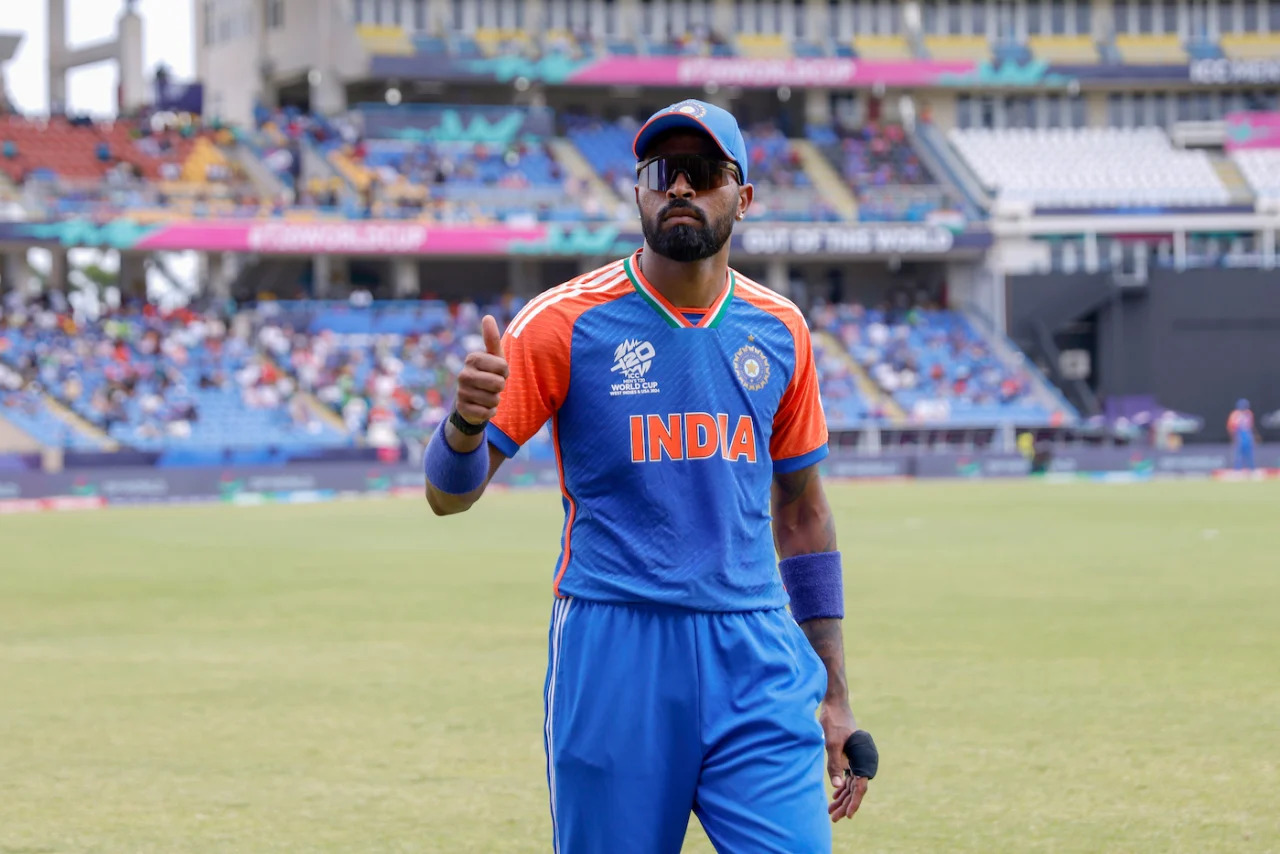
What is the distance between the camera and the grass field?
26.7 feet

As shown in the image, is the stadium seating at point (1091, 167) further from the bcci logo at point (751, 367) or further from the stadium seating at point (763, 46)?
the bcci logo at point (751, 367)

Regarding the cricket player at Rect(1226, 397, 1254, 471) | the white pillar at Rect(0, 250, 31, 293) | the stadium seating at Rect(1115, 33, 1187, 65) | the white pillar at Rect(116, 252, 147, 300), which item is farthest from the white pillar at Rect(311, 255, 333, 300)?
the stadium seating at Rect(1115, 33, 1187, 65)

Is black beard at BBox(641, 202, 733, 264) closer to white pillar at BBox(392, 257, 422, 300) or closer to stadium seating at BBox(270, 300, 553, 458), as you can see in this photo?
stadium seating at BBox(270, 300, 553, 458)

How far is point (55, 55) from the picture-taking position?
216ft

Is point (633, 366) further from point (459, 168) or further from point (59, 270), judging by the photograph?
point (459, 168)

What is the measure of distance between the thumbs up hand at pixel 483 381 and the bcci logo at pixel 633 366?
460 millimetres

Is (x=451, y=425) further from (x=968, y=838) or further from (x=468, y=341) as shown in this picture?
(x=468, y=341)

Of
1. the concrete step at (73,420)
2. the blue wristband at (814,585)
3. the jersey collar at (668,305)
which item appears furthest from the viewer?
the concrete step at (73,420)

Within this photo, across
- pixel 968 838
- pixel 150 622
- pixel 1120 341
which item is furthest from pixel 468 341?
pixel 968 838

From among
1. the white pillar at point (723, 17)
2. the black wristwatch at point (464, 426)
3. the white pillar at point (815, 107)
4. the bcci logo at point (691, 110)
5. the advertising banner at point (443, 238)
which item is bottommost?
the black wristwatch at point (464, 426)

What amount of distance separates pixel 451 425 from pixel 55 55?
6625 cm

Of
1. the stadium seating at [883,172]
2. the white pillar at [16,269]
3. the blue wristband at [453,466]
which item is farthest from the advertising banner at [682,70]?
the blue wristband at [453,466]

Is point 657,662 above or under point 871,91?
under

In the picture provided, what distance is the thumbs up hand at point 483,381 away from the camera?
4023mm
